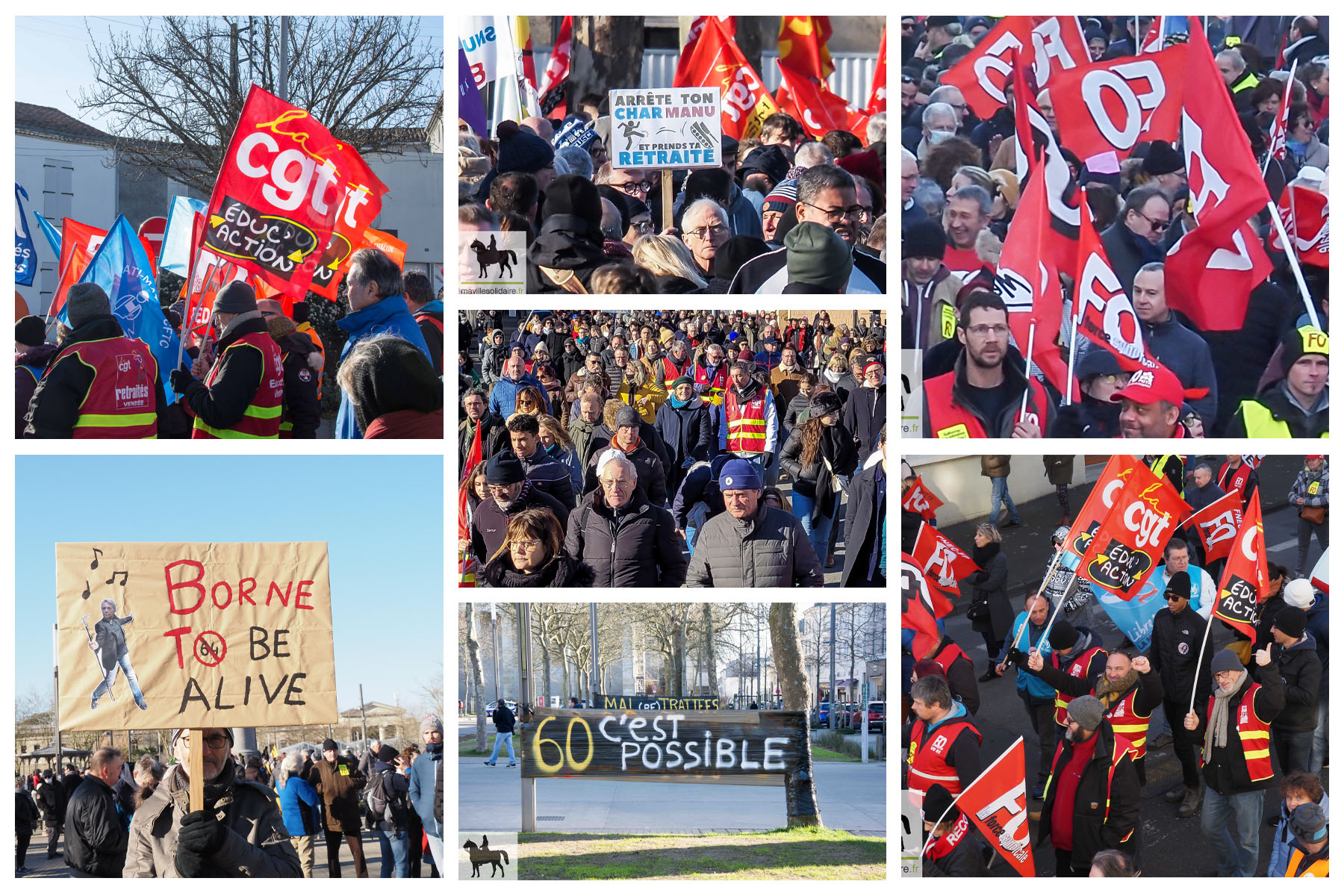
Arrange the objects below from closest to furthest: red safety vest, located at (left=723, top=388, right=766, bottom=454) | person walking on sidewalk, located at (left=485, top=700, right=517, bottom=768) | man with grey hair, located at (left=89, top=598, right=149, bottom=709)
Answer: man with grey hair, located at (left=89, top=598, right=149, bottom=709)
person walking on sidewalk, located at (left=485, top=700, right=517, bottom=768)
red safety vest, located at (left=723, top=388, right=766, bottom=454)

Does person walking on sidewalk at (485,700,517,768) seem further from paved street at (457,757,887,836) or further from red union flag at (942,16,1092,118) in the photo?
red union flag at (942,16,1092,118)

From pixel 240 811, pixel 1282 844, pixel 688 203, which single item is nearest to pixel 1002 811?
pixel 1282 844

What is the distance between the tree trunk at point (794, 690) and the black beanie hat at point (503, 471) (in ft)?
3.78

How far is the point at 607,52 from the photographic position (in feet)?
17.1

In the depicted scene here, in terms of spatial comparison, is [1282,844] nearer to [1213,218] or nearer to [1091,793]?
[1091,793]

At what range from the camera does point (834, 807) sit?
16.4 ft

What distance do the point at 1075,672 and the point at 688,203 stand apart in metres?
2.51

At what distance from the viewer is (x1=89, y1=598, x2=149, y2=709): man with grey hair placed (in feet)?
15.5

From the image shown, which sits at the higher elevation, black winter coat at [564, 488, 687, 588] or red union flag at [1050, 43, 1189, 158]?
red union flag at [1050, 43, 1189, 158]

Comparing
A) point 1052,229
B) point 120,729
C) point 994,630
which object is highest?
point 1052,229

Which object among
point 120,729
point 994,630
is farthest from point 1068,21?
point 120,729

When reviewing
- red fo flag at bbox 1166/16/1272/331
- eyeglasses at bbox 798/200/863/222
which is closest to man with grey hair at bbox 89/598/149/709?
eyeglasses at bbox 798/200/863/222

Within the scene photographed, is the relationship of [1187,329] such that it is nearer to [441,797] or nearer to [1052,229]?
[1052,229]

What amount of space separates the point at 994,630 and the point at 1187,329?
57.4 inches
